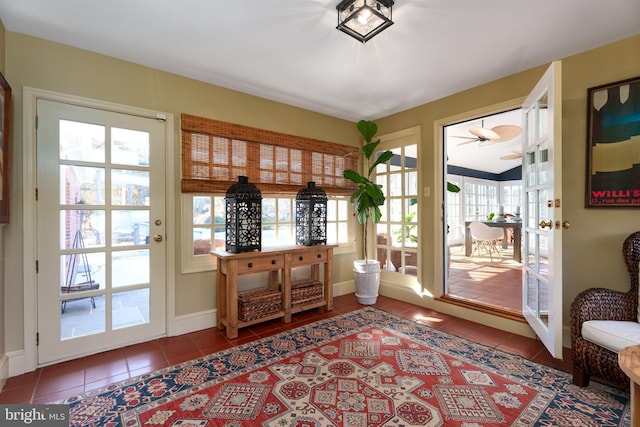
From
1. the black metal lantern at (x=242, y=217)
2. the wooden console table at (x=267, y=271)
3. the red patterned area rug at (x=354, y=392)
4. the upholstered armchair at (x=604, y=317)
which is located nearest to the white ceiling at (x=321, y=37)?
the black metal lantern at (x=242, y=217)

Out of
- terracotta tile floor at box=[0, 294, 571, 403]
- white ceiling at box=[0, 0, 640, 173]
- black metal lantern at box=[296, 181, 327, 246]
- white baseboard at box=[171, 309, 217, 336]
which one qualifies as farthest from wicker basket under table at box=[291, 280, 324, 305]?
white ceiling at box=[0, 0, 640, 173]

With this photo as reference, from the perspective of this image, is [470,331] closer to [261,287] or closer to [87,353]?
[261,287]

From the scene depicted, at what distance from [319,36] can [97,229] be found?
234 centimetres

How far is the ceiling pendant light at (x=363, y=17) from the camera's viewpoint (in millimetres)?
1785

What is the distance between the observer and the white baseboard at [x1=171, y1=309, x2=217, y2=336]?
2689 mm

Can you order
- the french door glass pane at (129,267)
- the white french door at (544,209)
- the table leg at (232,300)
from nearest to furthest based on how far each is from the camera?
the white french door at (544,209) < the french door glass pane at (129,267) < the table leg at (232,300)

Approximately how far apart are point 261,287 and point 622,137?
336cm

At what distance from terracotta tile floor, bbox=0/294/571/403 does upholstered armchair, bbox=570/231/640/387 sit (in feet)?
1.06

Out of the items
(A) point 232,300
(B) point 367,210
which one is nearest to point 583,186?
(B) point 367,210

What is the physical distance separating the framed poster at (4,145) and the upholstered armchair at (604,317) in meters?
3.80

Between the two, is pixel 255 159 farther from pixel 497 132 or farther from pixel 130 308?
pixel 497 132

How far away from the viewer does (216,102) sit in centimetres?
293

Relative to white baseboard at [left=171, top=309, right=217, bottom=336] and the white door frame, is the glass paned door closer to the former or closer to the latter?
white baseboard at [left=171, top=309, right=217, bottom=336]

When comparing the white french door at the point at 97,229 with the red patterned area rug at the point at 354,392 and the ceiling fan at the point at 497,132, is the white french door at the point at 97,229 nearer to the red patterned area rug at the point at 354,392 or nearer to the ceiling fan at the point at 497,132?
the red patterned area rug at the point at 354,392
